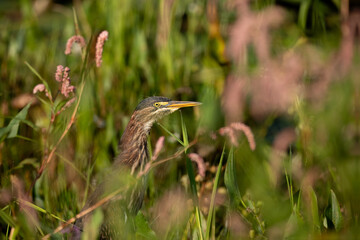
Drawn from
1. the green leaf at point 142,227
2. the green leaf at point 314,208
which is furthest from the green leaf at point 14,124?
the green leaf at point 314,208

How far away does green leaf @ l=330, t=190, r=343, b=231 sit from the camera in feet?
6.08

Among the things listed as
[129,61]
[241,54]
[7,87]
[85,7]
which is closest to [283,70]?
[241,54]

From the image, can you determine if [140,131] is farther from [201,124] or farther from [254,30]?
[254,30]

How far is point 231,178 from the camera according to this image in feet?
6.27

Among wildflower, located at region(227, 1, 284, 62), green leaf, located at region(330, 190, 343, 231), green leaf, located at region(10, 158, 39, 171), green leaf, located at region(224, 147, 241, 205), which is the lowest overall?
green leaf, located at region(330, 190, 343, 231)

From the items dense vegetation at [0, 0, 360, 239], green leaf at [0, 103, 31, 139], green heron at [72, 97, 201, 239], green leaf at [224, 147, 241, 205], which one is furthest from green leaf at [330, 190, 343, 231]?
green leaf at [0, 103, 31, 139]

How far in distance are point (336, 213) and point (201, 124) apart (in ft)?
2.22

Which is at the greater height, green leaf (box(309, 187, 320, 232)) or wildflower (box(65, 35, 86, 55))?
wildflower (box(65, 35, 86, 55))

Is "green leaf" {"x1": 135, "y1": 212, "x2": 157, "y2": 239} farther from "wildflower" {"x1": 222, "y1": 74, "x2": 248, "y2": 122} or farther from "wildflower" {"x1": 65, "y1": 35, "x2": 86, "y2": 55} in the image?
"wildflower" {"x1": 222, "y1": 74, "x2": 248, "y2": 122}

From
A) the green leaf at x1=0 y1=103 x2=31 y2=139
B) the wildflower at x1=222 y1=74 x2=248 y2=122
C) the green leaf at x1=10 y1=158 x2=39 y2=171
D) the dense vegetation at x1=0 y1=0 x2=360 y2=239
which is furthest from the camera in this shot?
the green leaf at x1=10 y1=158 x2=39 y2=171

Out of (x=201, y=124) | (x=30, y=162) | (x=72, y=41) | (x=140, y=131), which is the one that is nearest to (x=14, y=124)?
(x=30, y=162)

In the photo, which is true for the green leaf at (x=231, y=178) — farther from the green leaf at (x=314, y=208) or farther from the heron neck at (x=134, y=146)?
the heron neck at (x=134, y=146)

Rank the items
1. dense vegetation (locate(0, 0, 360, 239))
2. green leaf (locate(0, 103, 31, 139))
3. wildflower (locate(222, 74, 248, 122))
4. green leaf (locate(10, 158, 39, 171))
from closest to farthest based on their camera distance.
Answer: dense vegetation (locate(0, 0, 360, 239))
green leaf (locate(0, 103, 31, 139))
wildflower (locate(222, 74, 248, 122))
green leaf (locate(10, 158, 39, 171))

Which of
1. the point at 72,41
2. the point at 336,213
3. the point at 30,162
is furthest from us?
the point at 30,162
